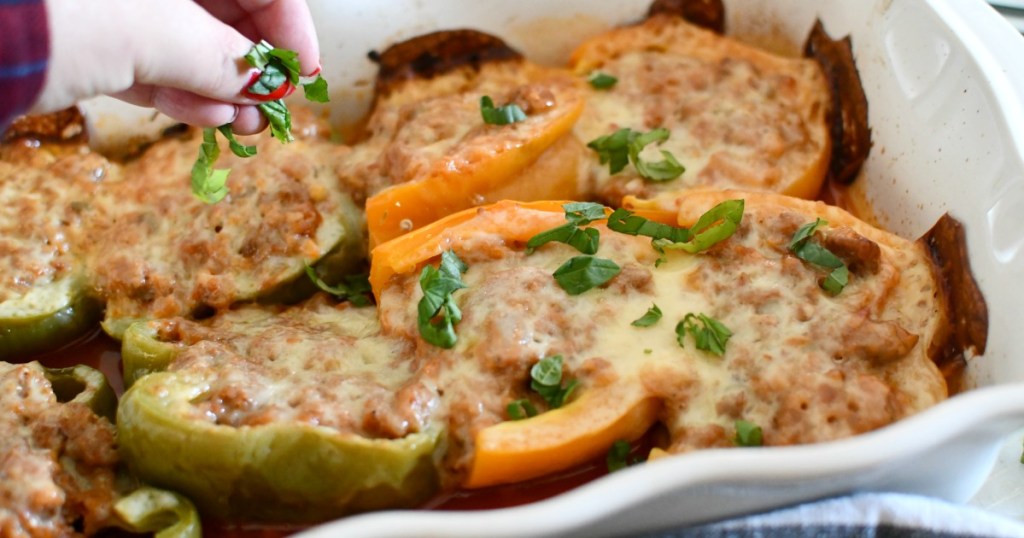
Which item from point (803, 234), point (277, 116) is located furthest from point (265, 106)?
point (803, 234)

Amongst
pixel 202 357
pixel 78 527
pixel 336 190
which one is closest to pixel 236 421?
pixel 202 357

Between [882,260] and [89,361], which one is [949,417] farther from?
[89,361]

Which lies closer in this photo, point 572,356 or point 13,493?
point 13,493

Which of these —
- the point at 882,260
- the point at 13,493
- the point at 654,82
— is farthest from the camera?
the point at 654,82

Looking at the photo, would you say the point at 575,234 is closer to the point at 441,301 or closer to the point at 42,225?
the point at 441,301

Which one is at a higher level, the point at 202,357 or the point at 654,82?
the point at 654,82

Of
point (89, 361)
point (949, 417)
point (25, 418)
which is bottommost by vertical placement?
point (89, 361)
